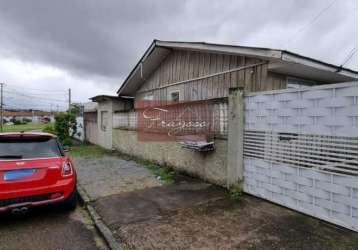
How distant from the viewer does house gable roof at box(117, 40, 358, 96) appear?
575 cm

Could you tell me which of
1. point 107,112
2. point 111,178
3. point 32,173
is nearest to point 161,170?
point 111,178

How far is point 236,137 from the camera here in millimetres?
5105

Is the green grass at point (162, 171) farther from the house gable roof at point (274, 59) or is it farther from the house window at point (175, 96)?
the house gable roof at point (274, 59)

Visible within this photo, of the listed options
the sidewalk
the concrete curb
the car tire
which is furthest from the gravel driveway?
the car tire

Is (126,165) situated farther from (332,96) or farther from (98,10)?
(332,96)

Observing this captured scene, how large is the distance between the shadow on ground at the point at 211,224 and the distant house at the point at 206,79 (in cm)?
128

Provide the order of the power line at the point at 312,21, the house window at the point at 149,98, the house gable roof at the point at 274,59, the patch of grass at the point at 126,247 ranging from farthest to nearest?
the house window at the point at 149,98, the power line at the point at 312,21, the house gable roof at the point at 274,59, the patch of grass at the point at 126,247

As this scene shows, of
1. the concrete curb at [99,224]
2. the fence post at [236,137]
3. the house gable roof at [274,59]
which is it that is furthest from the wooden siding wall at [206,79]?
the concrete curb at [99,224]

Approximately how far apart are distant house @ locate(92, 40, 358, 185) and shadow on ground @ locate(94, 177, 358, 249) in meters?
1.28

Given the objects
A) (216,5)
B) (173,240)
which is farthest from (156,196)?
(216,5)

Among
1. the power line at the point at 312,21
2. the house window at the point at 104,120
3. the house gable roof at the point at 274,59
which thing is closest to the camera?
the house gable roof at the point at 274,59

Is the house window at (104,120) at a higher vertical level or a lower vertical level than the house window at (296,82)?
lower

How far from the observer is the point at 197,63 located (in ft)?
28.7

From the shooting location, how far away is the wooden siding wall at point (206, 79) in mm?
6711
